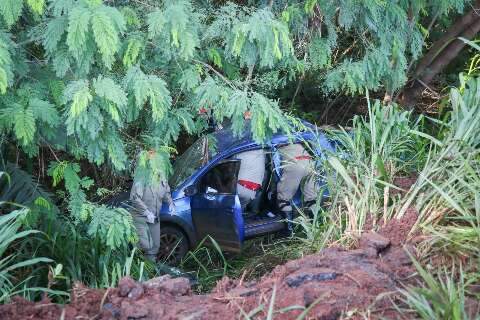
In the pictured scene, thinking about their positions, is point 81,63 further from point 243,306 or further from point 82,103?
point 243,306

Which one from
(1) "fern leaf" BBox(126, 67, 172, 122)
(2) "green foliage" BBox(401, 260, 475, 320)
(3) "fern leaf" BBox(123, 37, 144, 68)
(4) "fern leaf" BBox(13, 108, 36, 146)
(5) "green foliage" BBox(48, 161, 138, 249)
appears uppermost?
(3) "fern leaf" BBox(123, 37, 144, 68)

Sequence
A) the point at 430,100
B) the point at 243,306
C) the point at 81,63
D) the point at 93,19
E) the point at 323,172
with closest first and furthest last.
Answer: the point at 243,306
the point at 93,19
the point at 81,63
the point at 323,172
the point at 430,100

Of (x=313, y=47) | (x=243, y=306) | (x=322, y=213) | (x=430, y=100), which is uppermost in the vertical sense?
(x=313, y=47)

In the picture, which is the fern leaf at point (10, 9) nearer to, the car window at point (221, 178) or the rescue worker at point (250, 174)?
the car window at point (221, 178)

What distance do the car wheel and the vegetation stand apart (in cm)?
119

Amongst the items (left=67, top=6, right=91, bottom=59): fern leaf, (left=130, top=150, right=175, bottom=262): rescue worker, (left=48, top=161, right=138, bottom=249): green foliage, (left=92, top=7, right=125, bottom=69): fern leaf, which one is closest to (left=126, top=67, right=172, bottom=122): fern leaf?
(left=92, top=7, right=125, bottom=69): fern leaf

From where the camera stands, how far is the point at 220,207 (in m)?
8.34

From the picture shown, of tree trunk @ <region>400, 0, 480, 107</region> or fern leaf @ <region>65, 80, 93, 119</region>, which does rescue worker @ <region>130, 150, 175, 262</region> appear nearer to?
fern leaf @ <region>65, 80, 93, 119</region>

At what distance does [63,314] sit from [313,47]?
4777 millimetres

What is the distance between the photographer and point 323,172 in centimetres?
633

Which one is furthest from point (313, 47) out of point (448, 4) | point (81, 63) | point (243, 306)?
point (243, 306)

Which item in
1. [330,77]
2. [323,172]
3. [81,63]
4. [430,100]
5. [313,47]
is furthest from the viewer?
[430,100]

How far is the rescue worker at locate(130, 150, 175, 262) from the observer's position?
7730 millimetres

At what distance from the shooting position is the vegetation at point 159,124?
490cm
